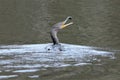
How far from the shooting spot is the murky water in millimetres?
13883

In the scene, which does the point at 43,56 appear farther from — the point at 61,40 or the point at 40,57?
the point at 61,40

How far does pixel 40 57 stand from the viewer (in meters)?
15.2

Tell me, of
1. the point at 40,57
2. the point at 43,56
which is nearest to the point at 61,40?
the point at 43,56

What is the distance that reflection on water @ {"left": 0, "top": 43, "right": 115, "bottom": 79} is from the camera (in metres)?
14.1

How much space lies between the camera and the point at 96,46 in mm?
17938

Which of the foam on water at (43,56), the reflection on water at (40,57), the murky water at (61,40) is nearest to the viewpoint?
the murky water at (61,40)

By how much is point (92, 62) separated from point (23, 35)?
21.7 feet

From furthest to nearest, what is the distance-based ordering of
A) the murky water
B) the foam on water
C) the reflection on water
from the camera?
the foam on water < the reflection on water < the murky water

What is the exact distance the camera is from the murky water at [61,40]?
547 inches

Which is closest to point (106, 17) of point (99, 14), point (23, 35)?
point (99, 14)

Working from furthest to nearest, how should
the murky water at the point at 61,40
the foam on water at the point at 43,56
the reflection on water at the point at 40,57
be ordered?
the foam on water at the point at 43,56, the reflection on water at the point at 40,57, the murky water at the point at 61,40

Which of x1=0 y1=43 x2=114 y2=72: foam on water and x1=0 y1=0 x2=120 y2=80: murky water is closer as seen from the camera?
x1=0 y1=0 x2=120 y2=80: murky water

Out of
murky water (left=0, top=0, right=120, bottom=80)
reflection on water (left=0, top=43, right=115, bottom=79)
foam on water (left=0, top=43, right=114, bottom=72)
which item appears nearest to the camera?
murky water (left=0, top=0, right=120, bottom=80)

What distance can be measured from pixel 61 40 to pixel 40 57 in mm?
4551
